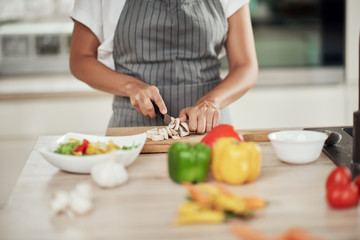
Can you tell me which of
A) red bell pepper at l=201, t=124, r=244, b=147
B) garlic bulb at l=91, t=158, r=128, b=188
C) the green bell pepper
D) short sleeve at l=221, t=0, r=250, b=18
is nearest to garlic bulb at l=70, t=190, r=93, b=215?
garlic bulb at l=91, t=158, r=128, b=188

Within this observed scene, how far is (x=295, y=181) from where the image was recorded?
123 cm

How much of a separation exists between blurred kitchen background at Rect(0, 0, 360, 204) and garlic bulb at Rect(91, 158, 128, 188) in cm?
186

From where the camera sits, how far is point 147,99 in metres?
1.72

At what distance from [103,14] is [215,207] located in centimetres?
116

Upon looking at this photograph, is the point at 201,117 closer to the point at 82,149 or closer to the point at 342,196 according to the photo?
the point at 82,149

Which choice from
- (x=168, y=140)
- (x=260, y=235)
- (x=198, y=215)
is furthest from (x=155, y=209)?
(x=168, y=140)

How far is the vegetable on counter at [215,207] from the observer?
98 cm

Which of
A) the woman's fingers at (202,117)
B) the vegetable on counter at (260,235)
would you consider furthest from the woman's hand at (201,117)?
the vegetable on counter at (260,235)

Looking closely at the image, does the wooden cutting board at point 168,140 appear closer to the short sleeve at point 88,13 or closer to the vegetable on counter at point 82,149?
the vegetable on counter at point 82,149

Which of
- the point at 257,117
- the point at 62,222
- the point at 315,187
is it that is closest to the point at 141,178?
the point at 62,222

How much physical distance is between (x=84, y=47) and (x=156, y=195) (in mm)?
1012

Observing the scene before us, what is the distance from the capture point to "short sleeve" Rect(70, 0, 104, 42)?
1.93 m

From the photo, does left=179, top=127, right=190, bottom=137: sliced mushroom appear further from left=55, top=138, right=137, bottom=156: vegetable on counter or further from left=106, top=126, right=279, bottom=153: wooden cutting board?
left=55, top=138, right=137, bottom=156: vegetable on counter

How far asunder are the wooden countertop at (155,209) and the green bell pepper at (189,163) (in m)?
0.03
